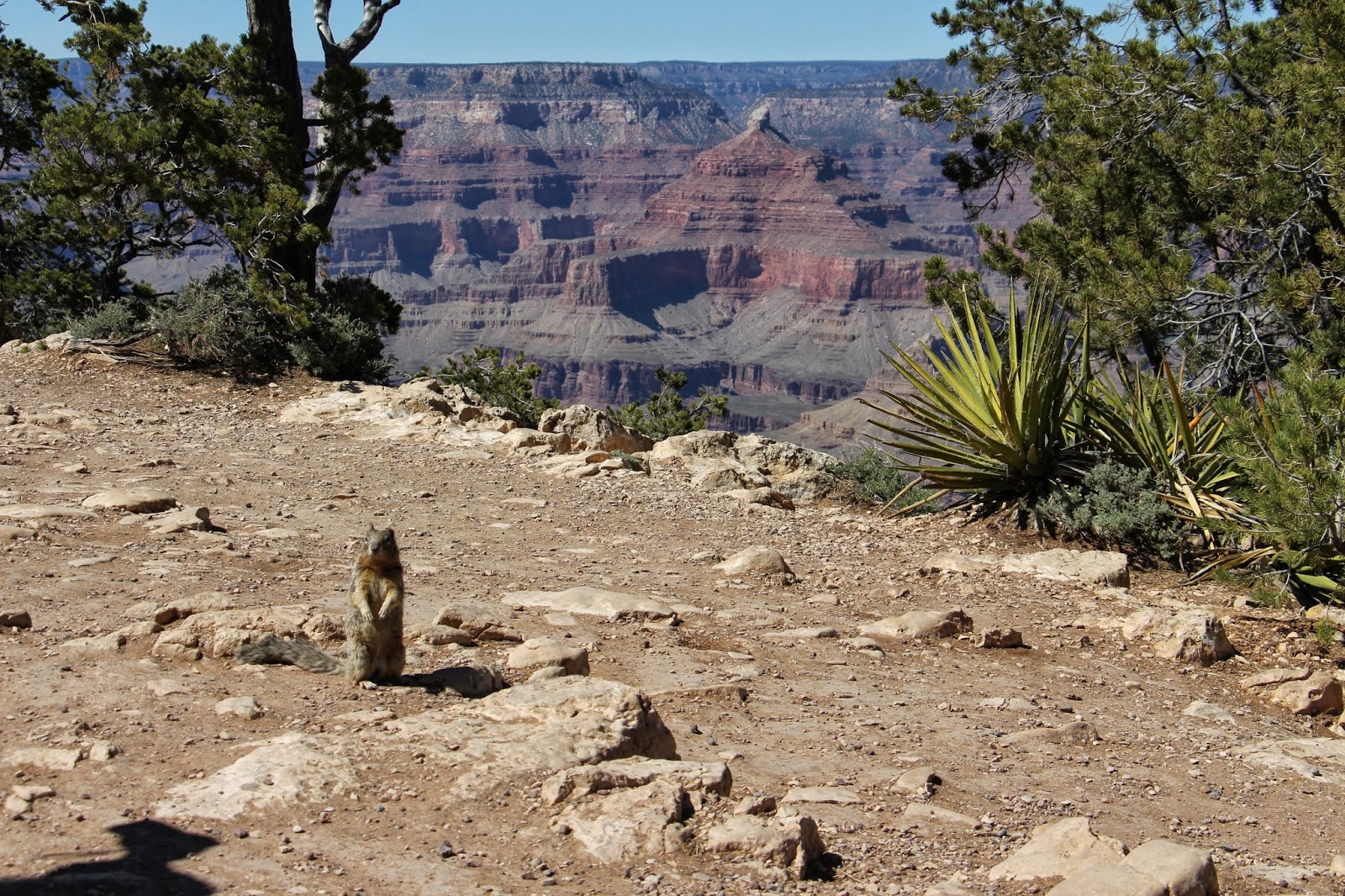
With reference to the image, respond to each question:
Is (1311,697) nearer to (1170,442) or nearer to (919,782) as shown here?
(919,782)

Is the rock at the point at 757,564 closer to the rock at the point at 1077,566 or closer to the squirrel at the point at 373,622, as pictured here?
the rock at the point at 1077,566

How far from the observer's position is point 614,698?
4.05 meters

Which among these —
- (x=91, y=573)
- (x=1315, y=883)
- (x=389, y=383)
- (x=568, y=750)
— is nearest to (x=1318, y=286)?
(x=1315, y=883)

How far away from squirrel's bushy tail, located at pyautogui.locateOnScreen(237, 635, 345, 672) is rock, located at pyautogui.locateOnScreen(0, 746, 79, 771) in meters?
0.99

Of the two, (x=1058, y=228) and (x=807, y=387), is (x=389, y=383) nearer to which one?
(x=1058, y=228)

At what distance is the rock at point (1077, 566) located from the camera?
698cm

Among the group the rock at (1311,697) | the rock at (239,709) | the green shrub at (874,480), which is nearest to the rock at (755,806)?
the rock at (239,709)

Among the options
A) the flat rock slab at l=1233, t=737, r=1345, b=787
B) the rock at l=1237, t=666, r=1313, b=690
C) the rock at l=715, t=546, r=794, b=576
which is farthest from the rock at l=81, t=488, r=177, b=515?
the rock at l=1237, t=666, r=1313, b=690

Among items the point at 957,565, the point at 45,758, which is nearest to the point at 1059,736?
the point at 957,565

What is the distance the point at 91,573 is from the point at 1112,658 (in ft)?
15.6

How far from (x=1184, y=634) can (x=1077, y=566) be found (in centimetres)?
111

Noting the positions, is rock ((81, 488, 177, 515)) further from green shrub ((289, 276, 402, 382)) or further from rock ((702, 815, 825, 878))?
rock ((702, 815, 825, 878))

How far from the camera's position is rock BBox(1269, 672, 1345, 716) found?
5480 millimetres

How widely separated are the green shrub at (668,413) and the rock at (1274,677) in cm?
771
